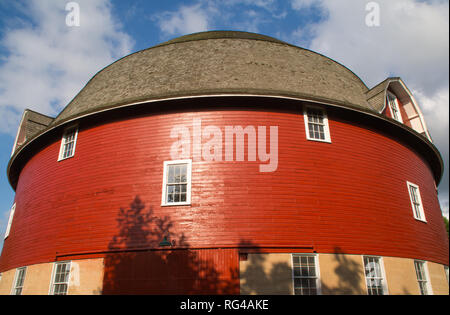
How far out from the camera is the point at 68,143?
14.6m

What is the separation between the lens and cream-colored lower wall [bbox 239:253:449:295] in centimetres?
1044

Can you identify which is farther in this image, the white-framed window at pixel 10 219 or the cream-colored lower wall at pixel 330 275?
the white-framed window at pixel 10 219

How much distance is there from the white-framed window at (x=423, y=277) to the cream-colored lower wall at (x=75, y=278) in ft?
39.1

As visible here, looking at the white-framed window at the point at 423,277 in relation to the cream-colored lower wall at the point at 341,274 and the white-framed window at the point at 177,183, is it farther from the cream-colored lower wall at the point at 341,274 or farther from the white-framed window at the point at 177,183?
the white-framed window at the point at 177,183

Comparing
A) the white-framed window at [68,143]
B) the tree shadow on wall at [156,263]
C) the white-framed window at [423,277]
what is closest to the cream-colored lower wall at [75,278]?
the tree shadow on wall at [156,263]

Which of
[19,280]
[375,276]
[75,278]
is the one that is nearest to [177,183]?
[75,278]

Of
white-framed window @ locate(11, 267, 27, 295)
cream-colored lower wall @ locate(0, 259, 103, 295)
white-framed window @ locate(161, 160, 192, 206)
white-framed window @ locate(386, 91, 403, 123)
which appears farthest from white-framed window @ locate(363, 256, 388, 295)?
white-framed window @ locate(11, 267, 27, 295)

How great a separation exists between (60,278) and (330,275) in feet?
31.5

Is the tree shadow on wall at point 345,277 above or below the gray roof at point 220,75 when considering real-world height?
below

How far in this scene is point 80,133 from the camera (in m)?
14.2

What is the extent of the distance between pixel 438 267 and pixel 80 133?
53.3 feet

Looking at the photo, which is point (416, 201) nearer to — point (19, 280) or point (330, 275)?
point (330, 275)

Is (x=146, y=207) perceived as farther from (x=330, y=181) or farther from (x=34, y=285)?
(x=330, y=181)

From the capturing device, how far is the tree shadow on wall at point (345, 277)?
10875mm
